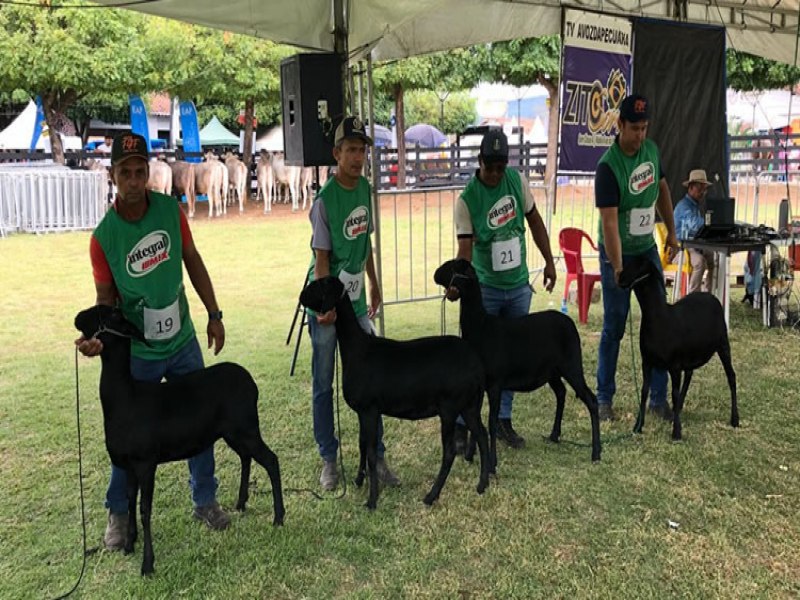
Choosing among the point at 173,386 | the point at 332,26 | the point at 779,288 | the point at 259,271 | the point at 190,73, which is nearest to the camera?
the point at 173,386

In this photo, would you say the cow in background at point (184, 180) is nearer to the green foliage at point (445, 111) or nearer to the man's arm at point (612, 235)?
the man's arm at point (612, 235)

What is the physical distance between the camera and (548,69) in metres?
18.2

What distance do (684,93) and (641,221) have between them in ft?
12.4

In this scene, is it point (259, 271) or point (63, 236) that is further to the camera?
point (63, 236)

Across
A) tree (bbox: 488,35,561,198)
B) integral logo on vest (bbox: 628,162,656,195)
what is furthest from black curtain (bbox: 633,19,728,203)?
tree (bbox: 488,35,561,198)

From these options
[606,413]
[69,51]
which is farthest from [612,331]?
[69,51]

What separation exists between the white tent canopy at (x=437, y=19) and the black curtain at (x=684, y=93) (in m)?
0.24

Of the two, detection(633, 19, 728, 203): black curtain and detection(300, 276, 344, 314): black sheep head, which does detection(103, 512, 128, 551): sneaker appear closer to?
detection(300, 276, 344, 314): black sheep head

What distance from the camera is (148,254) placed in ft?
9.68

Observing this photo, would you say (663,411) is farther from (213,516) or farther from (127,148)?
(127,148)

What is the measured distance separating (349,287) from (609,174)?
→ 1.84m

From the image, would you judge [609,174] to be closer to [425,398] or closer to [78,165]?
[425,398]

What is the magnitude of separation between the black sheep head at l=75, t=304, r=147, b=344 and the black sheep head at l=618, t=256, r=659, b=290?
2766 millimetres

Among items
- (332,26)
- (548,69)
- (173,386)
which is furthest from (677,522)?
(548,69)
